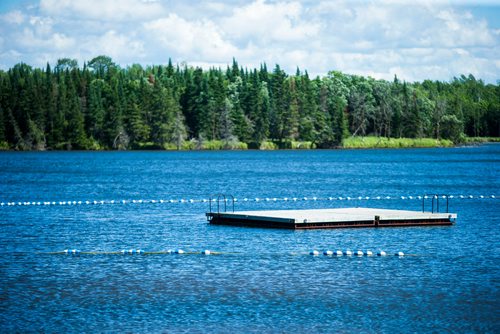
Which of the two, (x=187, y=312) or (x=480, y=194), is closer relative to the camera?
(x=187, y=312)

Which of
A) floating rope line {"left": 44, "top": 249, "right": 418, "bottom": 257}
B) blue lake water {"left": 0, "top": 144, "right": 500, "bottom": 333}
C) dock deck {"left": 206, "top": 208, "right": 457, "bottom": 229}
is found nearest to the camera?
blue lake water {"left": 0, "top": 144, "right": 500, "bottom": 333}

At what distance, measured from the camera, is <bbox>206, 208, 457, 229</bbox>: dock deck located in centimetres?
4791

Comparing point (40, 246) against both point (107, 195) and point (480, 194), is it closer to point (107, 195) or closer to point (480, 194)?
point (107, 195)

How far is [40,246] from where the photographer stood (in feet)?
141

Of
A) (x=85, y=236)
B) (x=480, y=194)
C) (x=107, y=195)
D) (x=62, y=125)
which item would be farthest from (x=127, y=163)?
(x=85, y=236)

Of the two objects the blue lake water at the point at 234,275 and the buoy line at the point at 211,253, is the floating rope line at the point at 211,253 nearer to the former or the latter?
the buoy line at the point at 211,253

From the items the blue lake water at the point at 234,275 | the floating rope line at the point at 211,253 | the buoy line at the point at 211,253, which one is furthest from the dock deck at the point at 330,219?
the floating rope line at the point at 211,253

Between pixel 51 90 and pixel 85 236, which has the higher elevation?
pixel 51 90

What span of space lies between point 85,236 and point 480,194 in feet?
135

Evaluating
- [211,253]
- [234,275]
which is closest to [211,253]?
[211,253]

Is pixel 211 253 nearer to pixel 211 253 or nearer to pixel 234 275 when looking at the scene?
pixel 211 253

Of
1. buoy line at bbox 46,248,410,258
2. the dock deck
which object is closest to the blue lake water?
buoy line at bbox 46,248,410,258

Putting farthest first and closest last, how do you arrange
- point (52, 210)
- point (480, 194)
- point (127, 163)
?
point (127, 163) → point (480, 194) → point (52, 210)

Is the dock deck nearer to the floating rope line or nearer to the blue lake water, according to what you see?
the blue lake water
